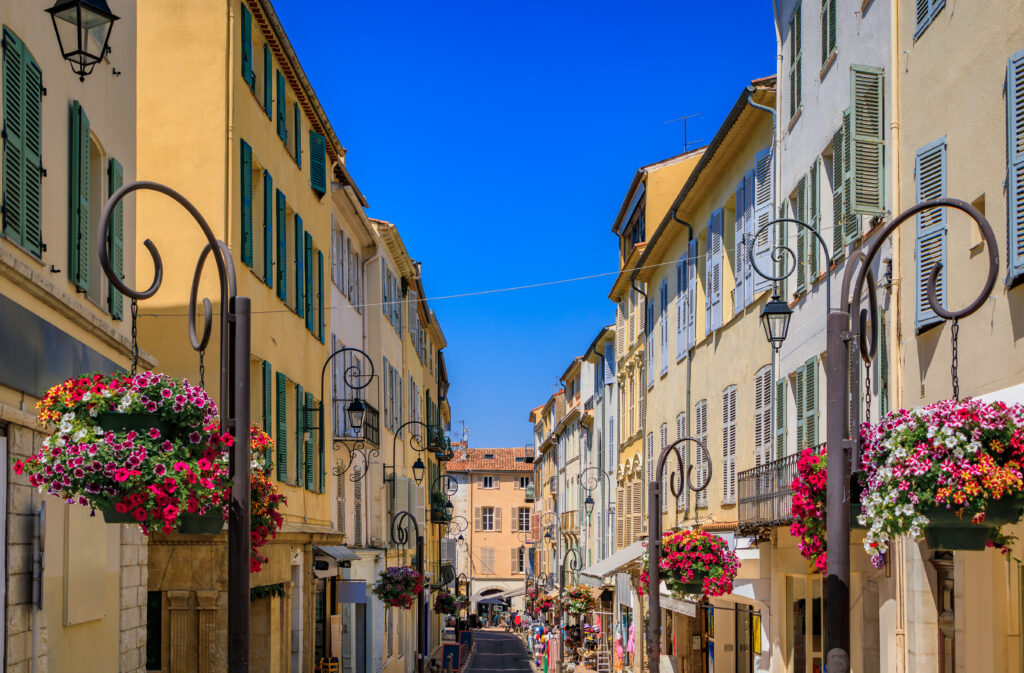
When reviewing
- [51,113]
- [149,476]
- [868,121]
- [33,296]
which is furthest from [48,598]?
[868,121]

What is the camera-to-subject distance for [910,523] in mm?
8234

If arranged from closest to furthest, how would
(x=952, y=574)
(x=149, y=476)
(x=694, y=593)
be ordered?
(x=149, y=476)
(x=952, y=574)
(x=694, y=593)

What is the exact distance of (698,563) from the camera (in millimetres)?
18719

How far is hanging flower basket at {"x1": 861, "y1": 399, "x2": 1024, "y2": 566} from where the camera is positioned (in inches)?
319

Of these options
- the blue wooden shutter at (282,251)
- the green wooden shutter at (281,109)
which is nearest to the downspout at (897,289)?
the blue wooden shutter at (282,251)

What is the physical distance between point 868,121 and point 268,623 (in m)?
11.1

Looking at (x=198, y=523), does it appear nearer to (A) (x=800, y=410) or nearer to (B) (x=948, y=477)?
(B) (x=948, y=477)

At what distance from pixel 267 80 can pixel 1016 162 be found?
40.4ft

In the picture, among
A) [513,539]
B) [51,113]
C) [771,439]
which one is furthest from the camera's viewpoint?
[513,539]

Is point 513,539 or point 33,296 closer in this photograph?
point 33,296

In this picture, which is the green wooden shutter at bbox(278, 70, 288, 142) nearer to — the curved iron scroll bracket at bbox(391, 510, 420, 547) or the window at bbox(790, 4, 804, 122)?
the window at bbox(790, 4, 804, 122)

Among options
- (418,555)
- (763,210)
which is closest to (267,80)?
(763,210)

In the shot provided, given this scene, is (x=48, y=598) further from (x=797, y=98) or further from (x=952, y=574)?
(x=797, y=98)

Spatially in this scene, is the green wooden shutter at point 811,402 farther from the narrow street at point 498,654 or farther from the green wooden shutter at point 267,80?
the narrow street at point 498,654
